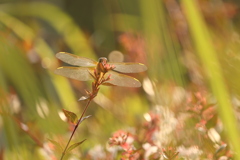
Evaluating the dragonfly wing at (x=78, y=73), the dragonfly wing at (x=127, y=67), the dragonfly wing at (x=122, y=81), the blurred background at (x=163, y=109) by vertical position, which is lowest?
the blurred background at (x=163, y=109)

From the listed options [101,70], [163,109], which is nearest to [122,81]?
[101,70]

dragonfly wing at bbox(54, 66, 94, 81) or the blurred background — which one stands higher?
dragonfly wing at bbox(54, 66, 94, 81)

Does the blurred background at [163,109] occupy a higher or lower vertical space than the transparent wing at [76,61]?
lower

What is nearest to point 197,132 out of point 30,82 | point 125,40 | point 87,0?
point 30,82

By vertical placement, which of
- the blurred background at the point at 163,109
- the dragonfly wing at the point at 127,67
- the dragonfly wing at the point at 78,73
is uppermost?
the dragonfly wing at the point at 78,73

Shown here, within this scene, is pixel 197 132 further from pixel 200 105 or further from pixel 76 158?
pixel 76 158

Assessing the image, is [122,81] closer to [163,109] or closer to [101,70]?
[101,70]

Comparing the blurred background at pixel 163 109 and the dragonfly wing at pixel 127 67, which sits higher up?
the dragonfly wing at pixel 127 67

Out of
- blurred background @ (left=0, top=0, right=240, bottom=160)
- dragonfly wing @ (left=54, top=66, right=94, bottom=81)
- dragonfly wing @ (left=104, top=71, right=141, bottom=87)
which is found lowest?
blurred background @ (left=0, top=0, right=240, bottom=160)

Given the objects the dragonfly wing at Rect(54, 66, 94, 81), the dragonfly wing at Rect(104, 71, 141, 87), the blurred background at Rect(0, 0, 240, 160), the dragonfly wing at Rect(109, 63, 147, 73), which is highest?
the dragonfly wing at Rect(54, 66, 94, 81)

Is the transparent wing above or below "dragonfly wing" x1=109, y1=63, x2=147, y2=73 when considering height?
above
